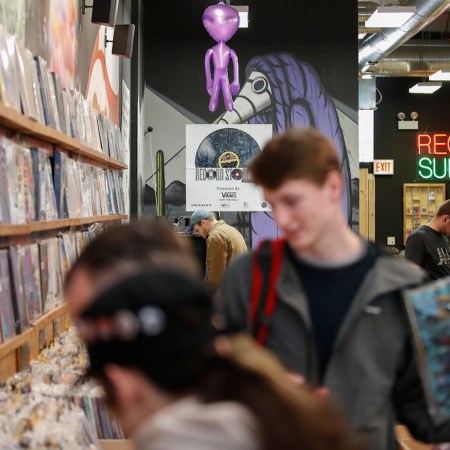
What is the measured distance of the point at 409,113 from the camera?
16578mm

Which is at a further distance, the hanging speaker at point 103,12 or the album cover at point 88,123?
the hanging speaker at point 103,12

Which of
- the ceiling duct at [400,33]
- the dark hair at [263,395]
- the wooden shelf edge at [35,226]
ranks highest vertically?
the ceiling duct at [400,33]

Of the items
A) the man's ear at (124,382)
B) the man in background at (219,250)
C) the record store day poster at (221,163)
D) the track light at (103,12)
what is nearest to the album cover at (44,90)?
the track light at (103,12)

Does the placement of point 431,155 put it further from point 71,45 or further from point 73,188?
point 73,188

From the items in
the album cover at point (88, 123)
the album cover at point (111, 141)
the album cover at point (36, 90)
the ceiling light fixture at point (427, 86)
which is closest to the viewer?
the album cover at point (36, 90)

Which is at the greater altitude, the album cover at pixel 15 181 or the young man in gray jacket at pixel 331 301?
the album cover at pixel 15 181

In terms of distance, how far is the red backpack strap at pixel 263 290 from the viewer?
178cm

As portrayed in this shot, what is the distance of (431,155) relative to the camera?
1664 cm

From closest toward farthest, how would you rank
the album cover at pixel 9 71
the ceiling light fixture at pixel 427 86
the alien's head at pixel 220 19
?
the album cover at pixel 9 71
the alien's head at pixel 220 19
the ceiling light fixture at pixel 427 86

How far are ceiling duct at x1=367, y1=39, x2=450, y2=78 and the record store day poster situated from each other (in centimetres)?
463

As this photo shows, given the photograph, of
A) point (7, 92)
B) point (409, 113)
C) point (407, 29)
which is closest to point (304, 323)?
point (7, 92)

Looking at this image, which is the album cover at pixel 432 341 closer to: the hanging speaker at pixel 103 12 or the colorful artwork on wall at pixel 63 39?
the colorful artwork on wall at pixel 63 39

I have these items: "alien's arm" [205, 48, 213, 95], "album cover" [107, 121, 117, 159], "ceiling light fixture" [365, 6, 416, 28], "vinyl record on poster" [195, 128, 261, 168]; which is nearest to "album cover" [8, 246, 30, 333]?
"album cover" [107, 121, 117, 159]

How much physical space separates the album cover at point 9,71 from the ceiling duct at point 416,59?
10.7 m
